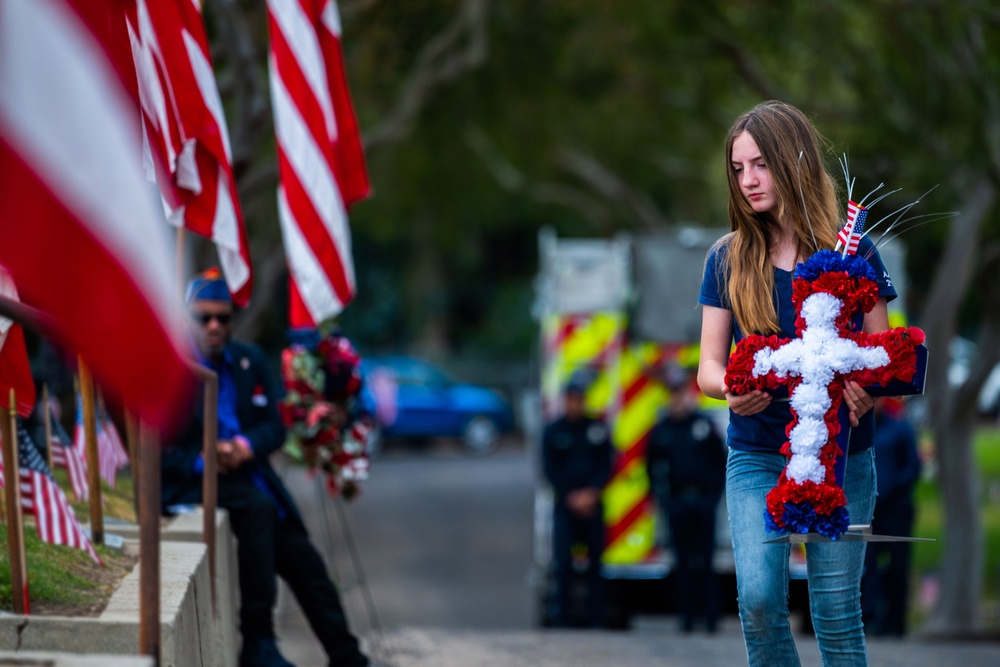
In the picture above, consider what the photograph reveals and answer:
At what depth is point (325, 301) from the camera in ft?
26.6

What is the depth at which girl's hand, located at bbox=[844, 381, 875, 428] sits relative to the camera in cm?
393

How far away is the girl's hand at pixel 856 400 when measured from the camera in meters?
3.93

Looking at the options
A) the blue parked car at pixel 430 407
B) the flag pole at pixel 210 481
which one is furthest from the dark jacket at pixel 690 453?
the blue parked car at pixel 430 407

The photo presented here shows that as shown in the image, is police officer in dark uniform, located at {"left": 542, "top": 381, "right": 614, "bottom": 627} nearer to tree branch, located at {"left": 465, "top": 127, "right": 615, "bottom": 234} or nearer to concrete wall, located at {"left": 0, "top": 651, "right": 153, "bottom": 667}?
tree branch, located at {"left": 465, "top": 127, "right": 615, "bottom": 234}

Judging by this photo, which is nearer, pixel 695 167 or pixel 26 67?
pixel 26 67

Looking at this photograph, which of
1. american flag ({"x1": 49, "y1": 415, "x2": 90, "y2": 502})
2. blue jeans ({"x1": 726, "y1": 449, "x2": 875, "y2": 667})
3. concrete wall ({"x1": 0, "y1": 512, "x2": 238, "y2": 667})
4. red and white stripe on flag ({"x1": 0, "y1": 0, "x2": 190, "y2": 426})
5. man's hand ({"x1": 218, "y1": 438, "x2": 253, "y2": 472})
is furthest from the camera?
man's hand ({"x1": 218, "y1": 438, "x2": 253, "y2": 472})

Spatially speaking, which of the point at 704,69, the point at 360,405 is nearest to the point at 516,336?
the point at 704,69

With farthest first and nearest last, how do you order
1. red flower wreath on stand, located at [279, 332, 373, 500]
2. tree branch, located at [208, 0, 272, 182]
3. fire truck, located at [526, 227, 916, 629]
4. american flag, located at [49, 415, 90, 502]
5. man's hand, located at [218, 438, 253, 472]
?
fire truck, located at [526, 227, 916, 629]
tree branch, located at [208, 0, 272, 182]
red flower wreath on stand, located at [279, 332, 373, 500]
man's hand, located at [218, 438, 253, 472]
american flag, located at [49, 415, 90, 502]

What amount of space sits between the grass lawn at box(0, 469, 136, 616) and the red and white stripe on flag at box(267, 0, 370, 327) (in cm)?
302

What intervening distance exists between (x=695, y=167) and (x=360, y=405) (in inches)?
661

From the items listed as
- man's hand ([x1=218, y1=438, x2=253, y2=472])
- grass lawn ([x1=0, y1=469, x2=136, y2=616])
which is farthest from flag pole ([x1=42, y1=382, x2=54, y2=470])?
man's hand ([x1=218, y1=438, x2=253, y2=472])

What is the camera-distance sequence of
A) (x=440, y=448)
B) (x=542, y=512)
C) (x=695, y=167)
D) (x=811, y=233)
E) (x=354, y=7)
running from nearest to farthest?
(x=811, y=233)
(x=354, y=7)
(x=542, y=512)
(x=695, y=167)
(x=440, y=448)

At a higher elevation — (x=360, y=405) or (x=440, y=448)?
(x=360, y=405)

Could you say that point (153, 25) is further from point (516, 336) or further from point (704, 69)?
point (516, 336)
